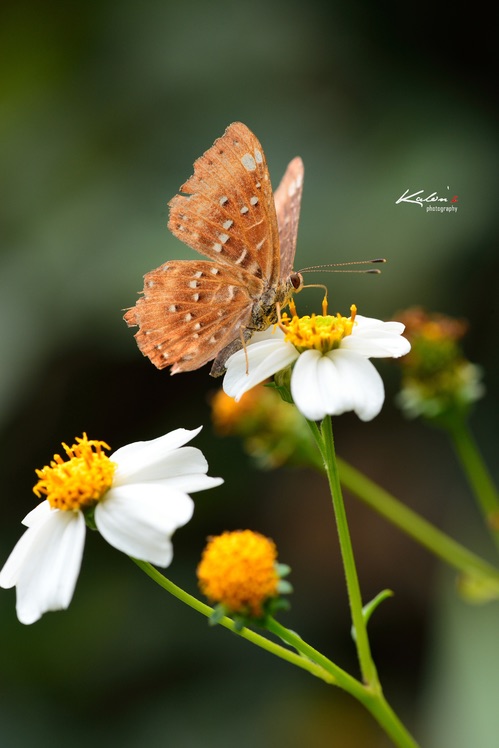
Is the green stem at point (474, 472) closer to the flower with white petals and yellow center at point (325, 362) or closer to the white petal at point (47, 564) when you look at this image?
the flower with white petals and yellow center at point (325, 362)

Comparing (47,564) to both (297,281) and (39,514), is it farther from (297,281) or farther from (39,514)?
(297,281)

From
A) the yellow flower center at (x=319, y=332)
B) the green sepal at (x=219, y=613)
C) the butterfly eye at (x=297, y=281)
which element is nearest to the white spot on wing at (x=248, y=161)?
the butterfly eye at (x=297, y=281)

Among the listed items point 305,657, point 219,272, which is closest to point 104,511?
point 305,657

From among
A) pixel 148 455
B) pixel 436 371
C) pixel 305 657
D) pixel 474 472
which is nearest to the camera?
pixel 305 657

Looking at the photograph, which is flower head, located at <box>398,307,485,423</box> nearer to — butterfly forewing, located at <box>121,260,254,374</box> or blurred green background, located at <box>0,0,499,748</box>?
butterfly forewing, located at <box>121,260,254,374</box>

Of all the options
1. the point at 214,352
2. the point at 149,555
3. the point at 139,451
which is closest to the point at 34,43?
the point at 214,352
